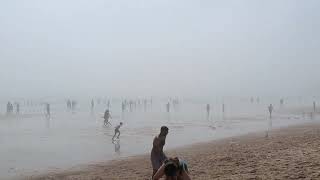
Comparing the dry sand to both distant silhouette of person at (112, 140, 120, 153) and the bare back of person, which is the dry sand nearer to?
the bare back of person

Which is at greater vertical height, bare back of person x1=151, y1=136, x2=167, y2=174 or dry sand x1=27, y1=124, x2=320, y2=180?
bare back of person x1=151, y1=136, x2=167, y2=174

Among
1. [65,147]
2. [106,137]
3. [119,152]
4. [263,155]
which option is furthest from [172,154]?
[106,137]

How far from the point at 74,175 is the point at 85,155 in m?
5.33

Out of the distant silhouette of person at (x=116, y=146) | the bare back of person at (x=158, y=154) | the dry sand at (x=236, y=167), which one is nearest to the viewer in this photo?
the bare back of person at (x=158, y=154)

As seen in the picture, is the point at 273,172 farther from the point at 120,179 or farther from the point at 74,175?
the point at 74,175

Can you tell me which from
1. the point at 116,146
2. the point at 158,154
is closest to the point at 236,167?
the point at 158,154

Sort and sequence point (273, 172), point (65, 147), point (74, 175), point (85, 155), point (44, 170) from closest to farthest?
point (273, 172)
point (74, 175)
point (44, 170)
point (85, 155)
point (65, 147)

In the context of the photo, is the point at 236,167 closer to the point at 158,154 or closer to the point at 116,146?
the point at 158,154

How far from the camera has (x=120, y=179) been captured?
43.8 feet

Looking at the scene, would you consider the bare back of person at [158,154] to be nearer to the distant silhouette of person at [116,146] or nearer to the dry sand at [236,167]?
the dry sand at [236,167]

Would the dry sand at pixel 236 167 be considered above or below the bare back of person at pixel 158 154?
below

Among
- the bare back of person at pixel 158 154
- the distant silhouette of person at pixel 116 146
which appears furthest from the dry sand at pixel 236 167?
the distant silhouette of person at pixel 116 146

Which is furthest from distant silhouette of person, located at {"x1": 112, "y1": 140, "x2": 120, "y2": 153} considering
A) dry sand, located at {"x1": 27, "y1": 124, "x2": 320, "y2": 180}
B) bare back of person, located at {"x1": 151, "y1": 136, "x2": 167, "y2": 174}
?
bare back of person, located at {"x1": 151, "y1": 136, "x2": 167, "y2": 174}

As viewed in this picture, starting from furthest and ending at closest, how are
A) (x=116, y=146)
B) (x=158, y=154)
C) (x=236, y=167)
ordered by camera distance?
(x=116, y=146), (x=236, y=167), (x=158, y=154)
